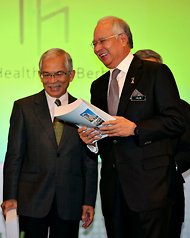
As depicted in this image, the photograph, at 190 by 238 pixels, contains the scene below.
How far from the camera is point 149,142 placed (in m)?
2.38

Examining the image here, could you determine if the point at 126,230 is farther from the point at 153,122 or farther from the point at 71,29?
the point at 71,29

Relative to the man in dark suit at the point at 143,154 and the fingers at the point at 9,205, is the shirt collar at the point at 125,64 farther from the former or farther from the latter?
the fingers at the point at 9,205

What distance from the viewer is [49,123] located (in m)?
2.76

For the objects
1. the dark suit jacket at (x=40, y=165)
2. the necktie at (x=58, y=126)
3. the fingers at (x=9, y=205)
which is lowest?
the fingers at (x=9, y=205)

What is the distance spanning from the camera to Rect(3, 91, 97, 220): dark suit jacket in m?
2.71

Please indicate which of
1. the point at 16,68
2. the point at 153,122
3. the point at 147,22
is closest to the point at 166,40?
the point at 147,22

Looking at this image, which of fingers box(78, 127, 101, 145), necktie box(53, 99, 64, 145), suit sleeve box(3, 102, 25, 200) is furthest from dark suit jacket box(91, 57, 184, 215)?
suit sleeve box(3, 102, 25, 200)

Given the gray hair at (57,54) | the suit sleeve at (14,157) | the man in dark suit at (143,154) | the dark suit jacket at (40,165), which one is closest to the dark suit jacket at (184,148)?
the man in dark suit at (143,154)

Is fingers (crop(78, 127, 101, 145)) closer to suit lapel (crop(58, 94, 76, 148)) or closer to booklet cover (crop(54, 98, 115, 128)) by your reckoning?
booklet cover (crop(54, 98, 115, 128))

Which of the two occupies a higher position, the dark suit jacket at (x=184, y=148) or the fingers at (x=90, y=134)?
the fingers at (x=90, y=134)

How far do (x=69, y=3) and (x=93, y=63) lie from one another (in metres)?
0.48

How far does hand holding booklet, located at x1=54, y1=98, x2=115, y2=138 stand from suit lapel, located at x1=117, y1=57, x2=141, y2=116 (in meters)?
0.18

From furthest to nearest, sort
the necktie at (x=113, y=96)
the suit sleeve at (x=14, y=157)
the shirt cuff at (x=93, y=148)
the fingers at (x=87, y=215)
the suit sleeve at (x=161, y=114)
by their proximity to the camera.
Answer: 1. the fingers at (x=87, y=215)
2. the suit sleeve at (x=14, y=157)
3. the shirt cuff at (x=93, y=148)
4. the necktie at (x=113, y=96)
5. the suit sleeve at (x=161, y=114)

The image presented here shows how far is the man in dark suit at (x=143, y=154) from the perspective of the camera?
2.38m
